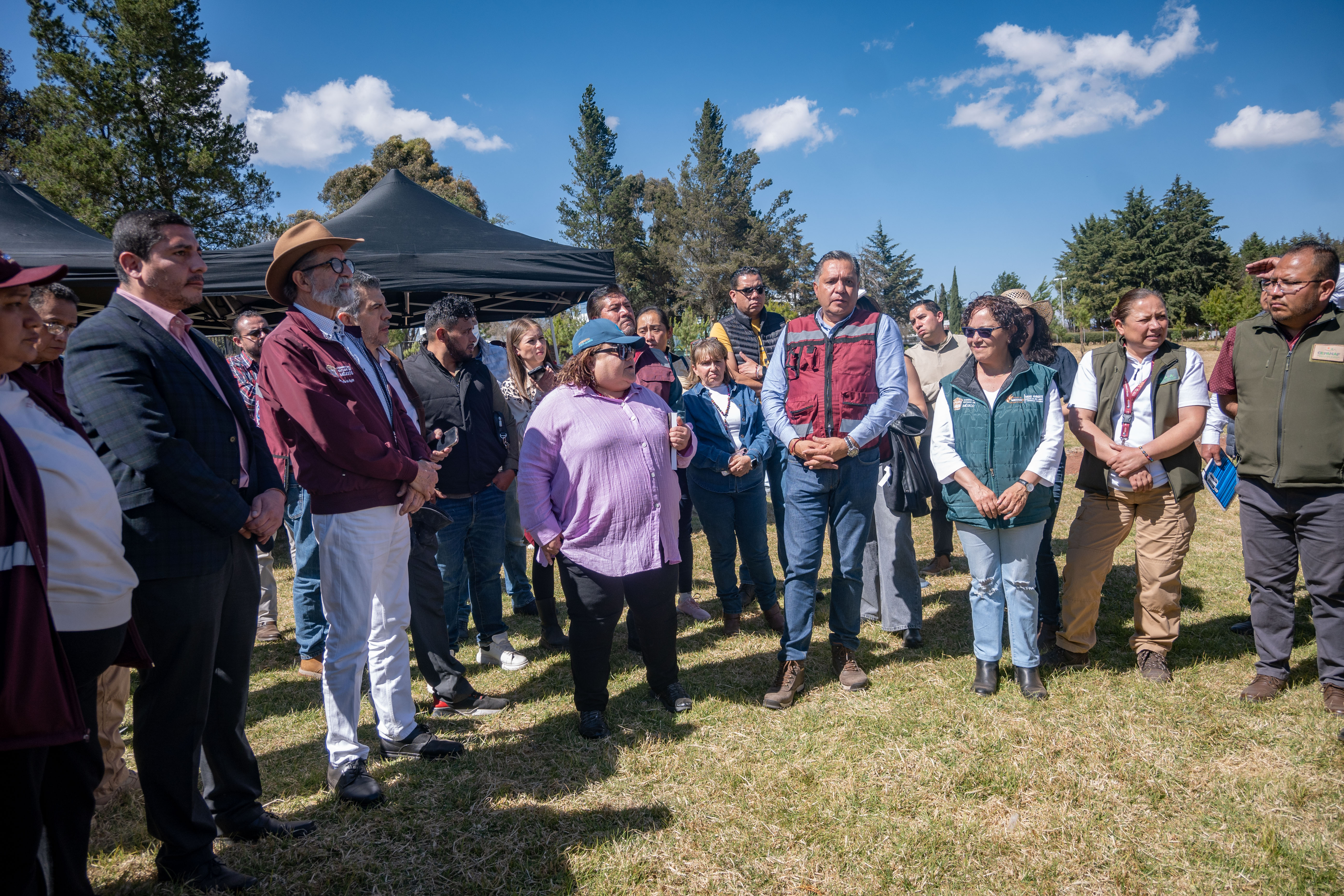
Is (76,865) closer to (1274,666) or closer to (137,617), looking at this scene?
(137,617)

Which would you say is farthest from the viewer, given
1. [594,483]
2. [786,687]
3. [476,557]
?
[476,557]

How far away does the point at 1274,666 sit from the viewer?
368cm

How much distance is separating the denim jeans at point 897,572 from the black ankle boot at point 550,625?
212cm

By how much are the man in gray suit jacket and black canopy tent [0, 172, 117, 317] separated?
460 centimetres

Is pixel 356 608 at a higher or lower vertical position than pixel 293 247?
lower

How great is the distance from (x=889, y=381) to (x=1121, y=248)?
2110 inches

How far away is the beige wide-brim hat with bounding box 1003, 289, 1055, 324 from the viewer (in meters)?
4.72

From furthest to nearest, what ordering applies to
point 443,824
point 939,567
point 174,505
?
1. point 939,567
2. point 443,824
3. point 174,505

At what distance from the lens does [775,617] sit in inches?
198

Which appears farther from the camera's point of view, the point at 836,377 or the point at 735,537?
the point at 735,537

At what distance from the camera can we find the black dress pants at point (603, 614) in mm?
3502

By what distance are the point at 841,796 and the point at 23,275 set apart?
316 centimetres

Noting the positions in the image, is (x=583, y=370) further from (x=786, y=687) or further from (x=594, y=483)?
(x=786, y=687)

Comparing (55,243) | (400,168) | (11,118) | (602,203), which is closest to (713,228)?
(602,203)
